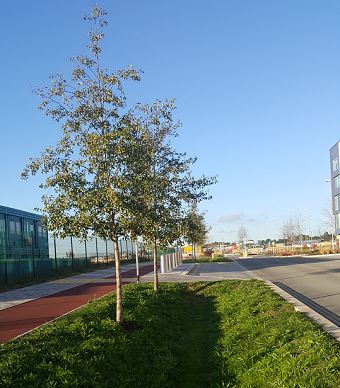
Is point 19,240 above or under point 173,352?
above

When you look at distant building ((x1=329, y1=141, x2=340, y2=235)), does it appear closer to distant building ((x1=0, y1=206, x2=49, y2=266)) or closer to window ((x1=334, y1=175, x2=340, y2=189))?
window ((x1=334, y1=175, x2=340, y2=189))

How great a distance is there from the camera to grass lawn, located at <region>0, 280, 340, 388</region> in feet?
17.5

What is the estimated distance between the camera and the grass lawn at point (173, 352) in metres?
5.32

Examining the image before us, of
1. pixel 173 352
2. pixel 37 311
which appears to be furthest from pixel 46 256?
pixel 173 352

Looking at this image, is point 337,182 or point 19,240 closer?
point 19,240

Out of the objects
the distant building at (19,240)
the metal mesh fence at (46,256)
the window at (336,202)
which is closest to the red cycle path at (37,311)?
the metal mesh fence at (46,256)

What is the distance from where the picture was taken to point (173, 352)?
7.84 meters

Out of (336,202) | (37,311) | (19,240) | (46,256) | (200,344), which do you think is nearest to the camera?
(200,344)

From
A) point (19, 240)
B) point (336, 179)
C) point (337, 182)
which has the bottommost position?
point (19, 240)

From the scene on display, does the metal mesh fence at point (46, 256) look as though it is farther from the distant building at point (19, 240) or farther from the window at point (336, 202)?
the window at point (336, 202)

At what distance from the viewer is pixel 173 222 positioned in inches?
541

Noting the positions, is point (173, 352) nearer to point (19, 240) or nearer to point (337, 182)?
point (19, 240)

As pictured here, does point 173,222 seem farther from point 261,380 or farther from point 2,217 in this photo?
point 2,217

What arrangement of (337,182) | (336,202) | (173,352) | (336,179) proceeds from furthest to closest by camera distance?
(336,202)
(336,179)
(337,182)
(173,352)
